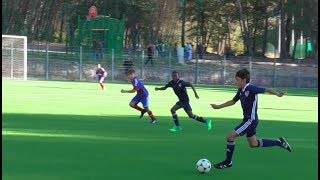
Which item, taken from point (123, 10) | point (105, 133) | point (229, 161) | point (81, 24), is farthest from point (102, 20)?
point (229, 161)

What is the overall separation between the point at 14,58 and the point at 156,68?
10.5m

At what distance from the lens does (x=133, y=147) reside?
1266 cm

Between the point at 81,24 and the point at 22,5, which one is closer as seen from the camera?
the point at 81,24

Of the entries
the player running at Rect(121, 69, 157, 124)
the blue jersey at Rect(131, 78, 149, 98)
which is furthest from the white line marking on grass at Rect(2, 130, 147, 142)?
the blue jersey at Rect(131, 78, 149, 98)

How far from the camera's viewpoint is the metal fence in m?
48.2

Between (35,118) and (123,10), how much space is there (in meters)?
45.4

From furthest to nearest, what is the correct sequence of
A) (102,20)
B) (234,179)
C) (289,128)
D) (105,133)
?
(102,20)
(289,128)
(105,133)
(234,179)

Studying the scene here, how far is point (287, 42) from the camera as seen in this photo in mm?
61156

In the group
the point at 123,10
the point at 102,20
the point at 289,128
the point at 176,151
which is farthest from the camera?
the point at 123,10

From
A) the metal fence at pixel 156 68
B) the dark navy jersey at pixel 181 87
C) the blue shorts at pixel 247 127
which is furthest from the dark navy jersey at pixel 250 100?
the metal fence at pixel 156 68

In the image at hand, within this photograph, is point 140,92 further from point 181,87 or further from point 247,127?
point 247,127

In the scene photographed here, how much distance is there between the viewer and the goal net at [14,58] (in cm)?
4438

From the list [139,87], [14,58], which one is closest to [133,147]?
[139,87]

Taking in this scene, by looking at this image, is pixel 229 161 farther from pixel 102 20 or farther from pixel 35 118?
pixel 102 20
